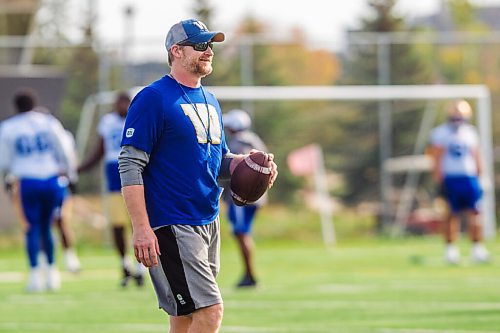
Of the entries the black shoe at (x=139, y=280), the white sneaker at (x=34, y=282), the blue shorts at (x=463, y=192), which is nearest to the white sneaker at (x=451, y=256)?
the blue shorts at (x=463, y=192)

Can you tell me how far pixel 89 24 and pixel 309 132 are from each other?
94.1ft

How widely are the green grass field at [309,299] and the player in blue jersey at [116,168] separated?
1.20 feet

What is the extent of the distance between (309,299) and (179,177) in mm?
6623

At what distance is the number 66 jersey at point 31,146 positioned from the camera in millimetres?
15898

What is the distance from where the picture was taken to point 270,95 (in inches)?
1116

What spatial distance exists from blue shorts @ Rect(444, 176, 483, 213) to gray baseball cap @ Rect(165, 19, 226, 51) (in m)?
12.4

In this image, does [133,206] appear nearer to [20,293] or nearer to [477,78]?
[20,293]

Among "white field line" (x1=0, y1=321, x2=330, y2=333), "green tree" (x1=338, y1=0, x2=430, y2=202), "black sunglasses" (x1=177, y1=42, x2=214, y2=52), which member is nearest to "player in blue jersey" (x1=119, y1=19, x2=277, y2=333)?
"black sunglasses" (x1=177, y1=42, x2=214, y2=52)

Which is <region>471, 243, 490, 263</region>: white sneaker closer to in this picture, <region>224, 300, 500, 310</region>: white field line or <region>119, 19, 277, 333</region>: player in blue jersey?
<region>224, 300, 500, 310</region>: white field line

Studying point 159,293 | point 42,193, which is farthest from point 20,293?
point 159,293

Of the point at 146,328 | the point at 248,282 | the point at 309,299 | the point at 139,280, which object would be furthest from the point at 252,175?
the point at 139,280

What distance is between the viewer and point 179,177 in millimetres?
7742

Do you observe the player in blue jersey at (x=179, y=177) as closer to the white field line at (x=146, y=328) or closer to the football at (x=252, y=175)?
the football at (x=252, y=175)

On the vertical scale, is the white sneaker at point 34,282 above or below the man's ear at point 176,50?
below
